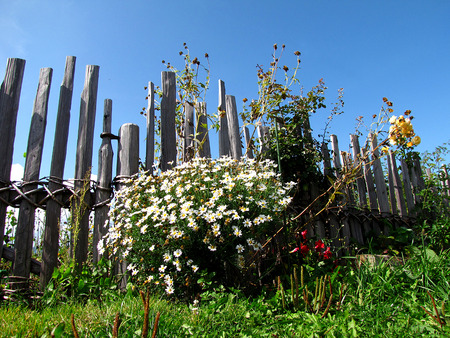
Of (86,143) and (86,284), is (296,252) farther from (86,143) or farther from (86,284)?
(86,143)

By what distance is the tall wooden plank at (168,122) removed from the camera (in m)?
3.27

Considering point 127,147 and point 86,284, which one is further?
point 127,147

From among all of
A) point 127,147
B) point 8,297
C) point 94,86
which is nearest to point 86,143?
point 127,147

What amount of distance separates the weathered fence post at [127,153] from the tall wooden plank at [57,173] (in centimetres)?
48

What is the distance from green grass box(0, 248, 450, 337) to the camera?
1.66 meters

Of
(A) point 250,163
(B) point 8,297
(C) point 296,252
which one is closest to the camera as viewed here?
(B) point 8,297

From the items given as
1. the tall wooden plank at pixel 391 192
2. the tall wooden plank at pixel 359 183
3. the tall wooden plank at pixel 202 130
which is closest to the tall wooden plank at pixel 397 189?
the tall wooden plank at pixel 391 192

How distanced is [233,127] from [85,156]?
5.30ft

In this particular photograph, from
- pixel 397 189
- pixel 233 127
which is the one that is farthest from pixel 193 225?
pixel 397 189

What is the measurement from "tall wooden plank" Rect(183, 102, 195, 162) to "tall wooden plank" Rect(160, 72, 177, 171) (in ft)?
0.58

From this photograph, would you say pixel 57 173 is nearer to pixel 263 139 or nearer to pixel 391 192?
pixel 263 139

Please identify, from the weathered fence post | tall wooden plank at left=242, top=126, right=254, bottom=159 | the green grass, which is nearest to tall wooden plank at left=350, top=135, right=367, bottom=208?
tall wooden plank at left=242, top=126, right=254, bottom=159

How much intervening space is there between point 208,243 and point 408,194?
4.49 metres

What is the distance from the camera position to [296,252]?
313 centimetres
